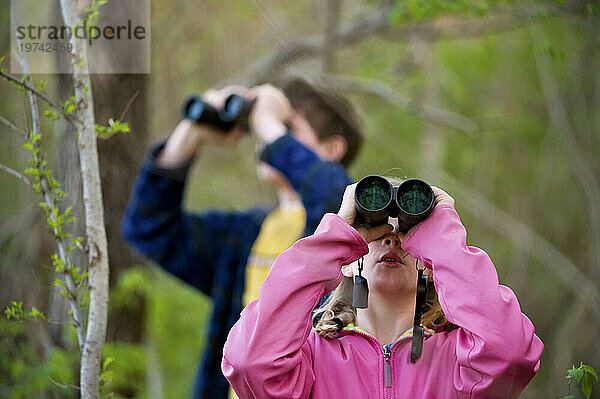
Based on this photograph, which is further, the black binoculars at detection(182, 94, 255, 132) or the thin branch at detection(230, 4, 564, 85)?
the thin branch at detection(230, 4, 564, 85)

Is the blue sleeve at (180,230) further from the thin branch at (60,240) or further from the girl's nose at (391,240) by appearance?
the girl's nose at (391,240)

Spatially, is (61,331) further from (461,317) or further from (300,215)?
(461,317)

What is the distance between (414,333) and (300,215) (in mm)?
1505

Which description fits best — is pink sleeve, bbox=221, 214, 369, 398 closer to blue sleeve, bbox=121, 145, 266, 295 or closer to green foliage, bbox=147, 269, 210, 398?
blue sleeve, bbox=121, 145, 266, 295

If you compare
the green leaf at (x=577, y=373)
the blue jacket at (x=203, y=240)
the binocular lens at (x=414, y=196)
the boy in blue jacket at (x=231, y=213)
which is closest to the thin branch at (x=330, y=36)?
the boy in blue jacket at (x=231, y=213)

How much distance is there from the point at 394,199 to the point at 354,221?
101mm

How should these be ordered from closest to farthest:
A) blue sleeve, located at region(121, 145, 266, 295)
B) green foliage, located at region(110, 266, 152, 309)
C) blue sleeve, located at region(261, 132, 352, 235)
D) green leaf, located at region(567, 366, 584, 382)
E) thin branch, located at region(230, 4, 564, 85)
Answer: green leaf, located at region(567, 366, 584, 382) → blue sleeve, located at region(261, 132, 352, 235) → blue sleeve, located at region(121, 145, 266, 295) → green foliage, located at region(110, 266, 152, 309) → thin branch, located at region(230, 4, 564, 85)

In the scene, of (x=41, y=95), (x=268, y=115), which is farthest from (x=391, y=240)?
(x=268, y=115)

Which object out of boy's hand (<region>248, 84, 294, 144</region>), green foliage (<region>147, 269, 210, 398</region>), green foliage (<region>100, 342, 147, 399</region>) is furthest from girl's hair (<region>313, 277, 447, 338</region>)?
green foliage (<region>147, 269, 210, 398</region>)

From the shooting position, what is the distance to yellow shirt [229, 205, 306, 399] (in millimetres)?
2820

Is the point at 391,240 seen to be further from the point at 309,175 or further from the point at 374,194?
the point at 309,175

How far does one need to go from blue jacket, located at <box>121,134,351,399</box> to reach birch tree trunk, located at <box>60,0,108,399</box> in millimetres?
1091

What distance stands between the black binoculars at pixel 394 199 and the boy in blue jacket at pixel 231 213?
43.4 inches

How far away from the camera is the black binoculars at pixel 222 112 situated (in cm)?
274
